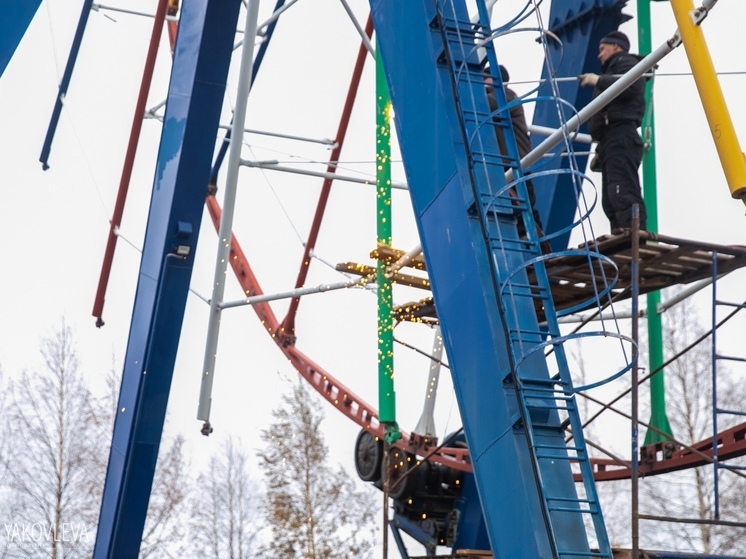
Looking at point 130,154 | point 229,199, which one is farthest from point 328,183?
point 229,199

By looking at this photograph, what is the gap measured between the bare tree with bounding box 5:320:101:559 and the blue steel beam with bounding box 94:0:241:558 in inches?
517

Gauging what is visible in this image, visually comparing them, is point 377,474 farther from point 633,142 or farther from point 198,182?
point 633,142

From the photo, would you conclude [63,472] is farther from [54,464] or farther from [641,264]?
[641,264]

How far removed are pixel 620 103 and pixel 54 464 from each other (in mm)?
18459

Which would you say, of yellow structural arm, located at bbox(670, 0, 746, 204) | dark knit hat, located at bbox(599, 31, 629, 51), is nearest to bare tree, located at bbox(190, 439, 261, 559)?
dark knit hat, located at bbox(599, 31, 629, 51)

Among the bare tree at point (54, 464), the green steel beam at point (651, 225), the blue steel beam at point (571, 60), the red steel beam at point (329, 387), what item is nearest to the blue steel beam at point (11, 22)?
the blue steel beam at point (571, 60)

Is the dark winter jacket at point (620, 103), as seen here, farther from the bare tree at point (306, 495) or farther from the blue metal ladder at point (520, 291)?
the bare tree at point (306, 495)

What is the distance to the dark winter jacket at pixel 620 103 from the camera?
8562 mm

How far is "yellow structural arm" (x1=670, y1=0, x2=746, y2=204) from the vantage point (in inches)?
183

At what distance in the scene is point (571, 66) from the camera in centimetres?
1156

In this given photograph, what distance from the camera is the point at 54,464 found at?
24156 mm

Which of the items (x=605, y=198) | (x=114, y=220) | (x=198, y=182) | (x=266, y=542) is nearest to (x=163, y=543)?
(x=266, y=542)

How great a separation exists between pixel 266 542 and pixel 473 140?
21505mm

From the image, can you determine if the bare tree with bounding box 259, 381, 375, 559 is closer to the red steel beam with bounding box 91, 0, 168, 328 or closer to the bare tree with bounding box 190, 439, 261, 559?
the bare tree with bounding box 190, 439, 261, 559
